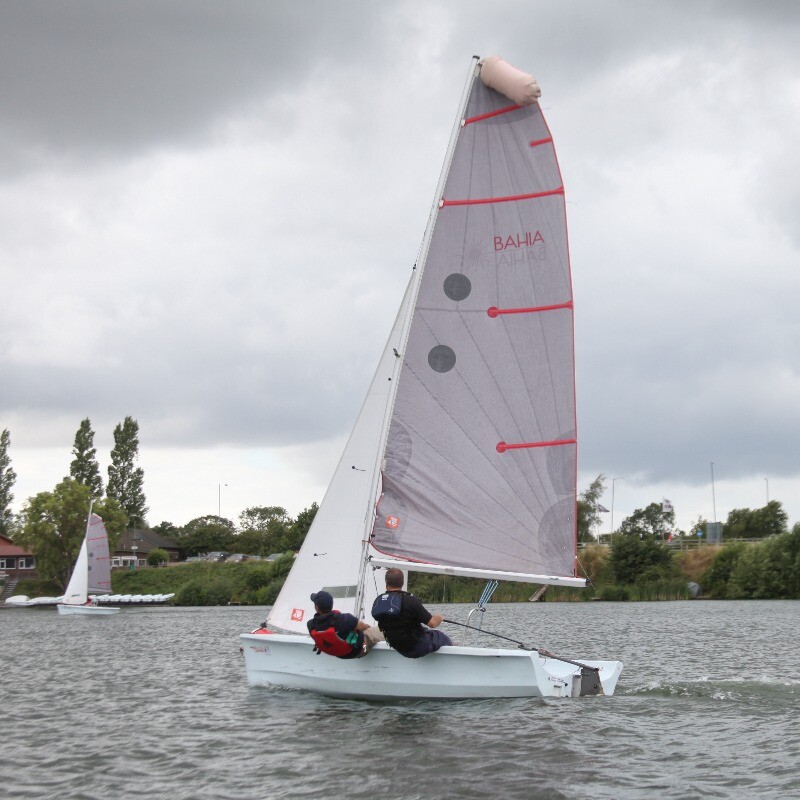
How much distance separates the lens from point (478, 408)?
15.8m

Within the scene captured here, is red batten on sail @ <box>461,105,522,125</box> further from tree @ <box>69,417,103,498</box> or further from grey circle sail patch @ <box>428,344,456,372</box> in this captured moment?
tree @ <box>69,417,103,498</box>

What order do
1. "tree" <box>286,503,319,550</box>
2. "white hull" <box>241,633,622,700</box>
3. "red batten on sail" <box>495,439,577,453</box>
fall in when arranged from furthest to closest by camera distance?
"tree" <box>286,503,319,550</box> < "red batten on sail" <box>495,439,577,453</box> < "white hull" <box>241,633,622,700</box>

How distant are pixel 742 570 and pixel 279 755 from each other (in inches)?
2392

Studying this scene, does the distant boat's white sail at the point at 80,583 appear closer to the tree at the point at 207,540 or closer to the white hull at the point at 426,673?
the white hull at the point at 426,673

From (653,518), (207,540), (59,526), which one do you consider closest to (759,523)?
(653,518)

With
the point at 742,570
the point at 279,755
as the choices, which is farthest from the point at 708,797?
the point at 742,570

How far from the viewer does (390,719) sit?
1378 cm

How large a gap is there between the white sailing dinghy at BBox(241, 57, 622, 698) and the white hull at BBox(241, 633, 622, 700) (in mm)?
87

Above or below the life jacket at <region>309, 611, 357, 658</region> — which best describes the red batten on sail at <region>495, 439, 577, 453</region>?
above

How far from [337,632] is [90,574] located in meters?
52.4

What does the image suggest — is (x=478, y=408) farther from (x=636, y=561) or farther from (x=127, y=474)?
(x=127, y=474)

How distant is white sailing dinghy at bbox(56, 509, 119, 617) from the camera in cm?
6194

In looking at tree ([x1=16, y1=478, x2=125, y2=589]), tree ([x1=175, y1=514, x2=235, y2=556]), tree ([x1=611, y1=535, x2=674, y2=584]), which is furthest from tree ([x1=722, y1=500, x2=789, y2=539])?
tree ([x1=16, y1=478, x2=125, y2=589])

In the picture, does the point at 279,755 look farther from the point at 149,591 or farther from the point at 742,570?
the point at 149,591
